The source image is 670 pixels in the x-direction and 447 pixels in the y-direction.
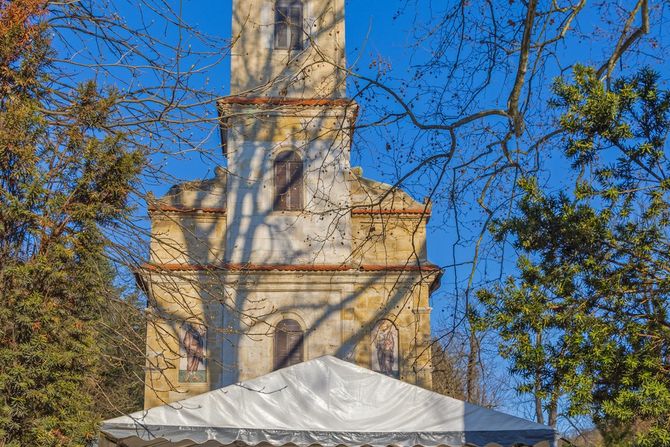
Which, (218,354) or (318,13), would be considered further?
(318,13)

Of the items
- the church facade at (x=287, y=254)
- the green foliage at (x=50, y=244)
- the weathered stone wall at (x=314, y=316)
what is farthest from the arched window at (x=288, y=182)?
the green foliage at (x=50, y=244)

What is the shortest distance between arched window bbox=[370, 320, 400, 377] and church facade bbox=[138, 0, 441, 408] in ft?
0.07

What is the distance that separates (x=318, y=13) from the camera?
20.1 m

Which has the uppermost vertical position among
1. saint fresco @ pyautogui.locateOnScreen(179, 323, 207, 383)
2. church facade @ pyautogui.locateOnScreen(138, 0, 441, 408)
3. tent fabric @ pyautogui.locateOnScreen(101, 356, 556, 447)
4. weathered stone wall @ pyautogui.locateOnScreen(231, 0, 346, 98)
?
weathered stone wall @ pyautogui.locateOnScreen(231, 0, 346, 98)

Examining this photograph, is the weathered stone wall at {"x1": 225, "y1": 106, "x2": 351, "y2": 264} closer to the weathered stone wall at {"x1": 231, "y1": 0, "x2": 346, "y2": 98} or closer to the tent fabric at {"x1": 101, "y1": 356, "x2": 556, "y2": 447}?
the weathered stone wall at {"x1": 231, "y1": 0, "x2": 346, "y2": 98}

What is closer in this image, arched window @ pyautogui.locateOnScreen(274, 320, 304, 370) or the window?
Answer: arched window @ pyautogui.locateOnScreen(274, 320, 304, 370)

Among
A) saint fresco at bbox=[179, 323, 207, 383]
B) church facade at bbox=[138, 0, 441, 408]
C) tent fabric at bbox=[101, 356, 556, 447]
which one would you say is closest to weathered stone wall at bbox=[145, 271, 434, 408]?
church facade at bbox=[138, 0, 441, 408]

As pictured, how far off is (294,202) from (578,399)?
12.4 meters

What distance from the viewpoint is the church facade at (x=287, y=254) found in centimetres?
1784

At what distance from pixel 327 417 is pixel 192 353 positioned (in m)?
7.42

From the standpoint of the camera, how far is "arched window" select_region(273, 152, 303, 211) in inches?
746

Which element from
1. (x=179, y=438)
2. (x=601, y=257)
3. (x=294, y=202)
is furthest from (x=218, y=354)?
(x=601, y=257)

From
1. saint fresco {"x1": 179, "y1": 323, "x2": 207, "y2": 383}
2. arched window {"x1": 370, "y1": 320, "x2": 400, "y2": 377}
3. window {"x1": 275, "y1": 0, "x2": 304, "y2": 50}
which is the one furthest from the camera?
window {"x1": 275, "y1": 0, "x2": 304, "y2": 50}

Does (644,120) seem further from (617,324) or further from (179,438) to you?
(179,438)
